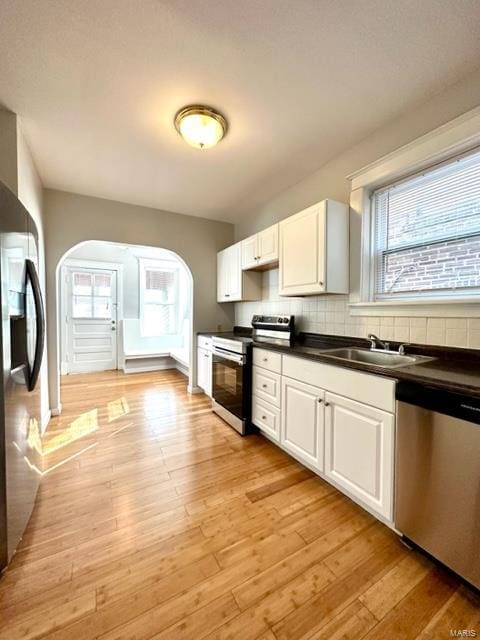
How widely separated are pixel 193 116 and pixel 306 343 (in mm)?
2066

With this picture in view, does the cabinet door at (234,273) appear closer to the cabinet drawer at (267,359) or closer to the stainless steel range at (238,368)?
the stainless steel range at (238,368)

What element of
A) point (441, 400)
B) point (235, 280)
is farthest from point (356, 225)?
point (235, 280)

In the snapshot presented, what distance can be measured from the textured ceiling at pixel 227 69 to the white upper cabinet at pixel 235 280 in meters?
1.24

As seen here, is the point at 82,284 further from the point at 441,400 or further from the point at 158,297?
the point at 441,400

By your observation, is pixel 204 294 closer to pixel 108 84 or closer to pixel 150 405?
pixel 150 405

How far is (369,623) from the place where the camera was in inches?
39.9

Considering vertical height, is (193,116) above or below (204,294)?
above

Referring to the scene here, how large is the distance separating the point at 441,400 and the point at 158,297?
17.7 ft

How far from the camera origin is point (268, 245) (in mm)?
2754

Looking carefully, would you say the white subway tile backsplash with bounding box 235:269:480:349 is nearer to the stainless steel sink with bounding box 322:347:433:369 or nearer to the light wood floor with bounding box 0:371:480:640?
the stainless steel sink with bounding box 322:347:433:369

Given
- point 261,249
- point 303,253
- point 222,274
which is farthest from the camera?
point 222,274

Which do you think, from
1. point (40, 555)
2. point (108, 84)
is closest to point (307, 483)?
point (40, 555)

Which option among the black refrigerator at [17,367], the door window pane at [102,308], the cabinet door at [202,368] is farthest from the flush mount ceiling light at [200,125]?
the door window pane at [102,308]

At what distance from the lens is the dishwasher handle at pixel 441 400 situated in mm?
1042
